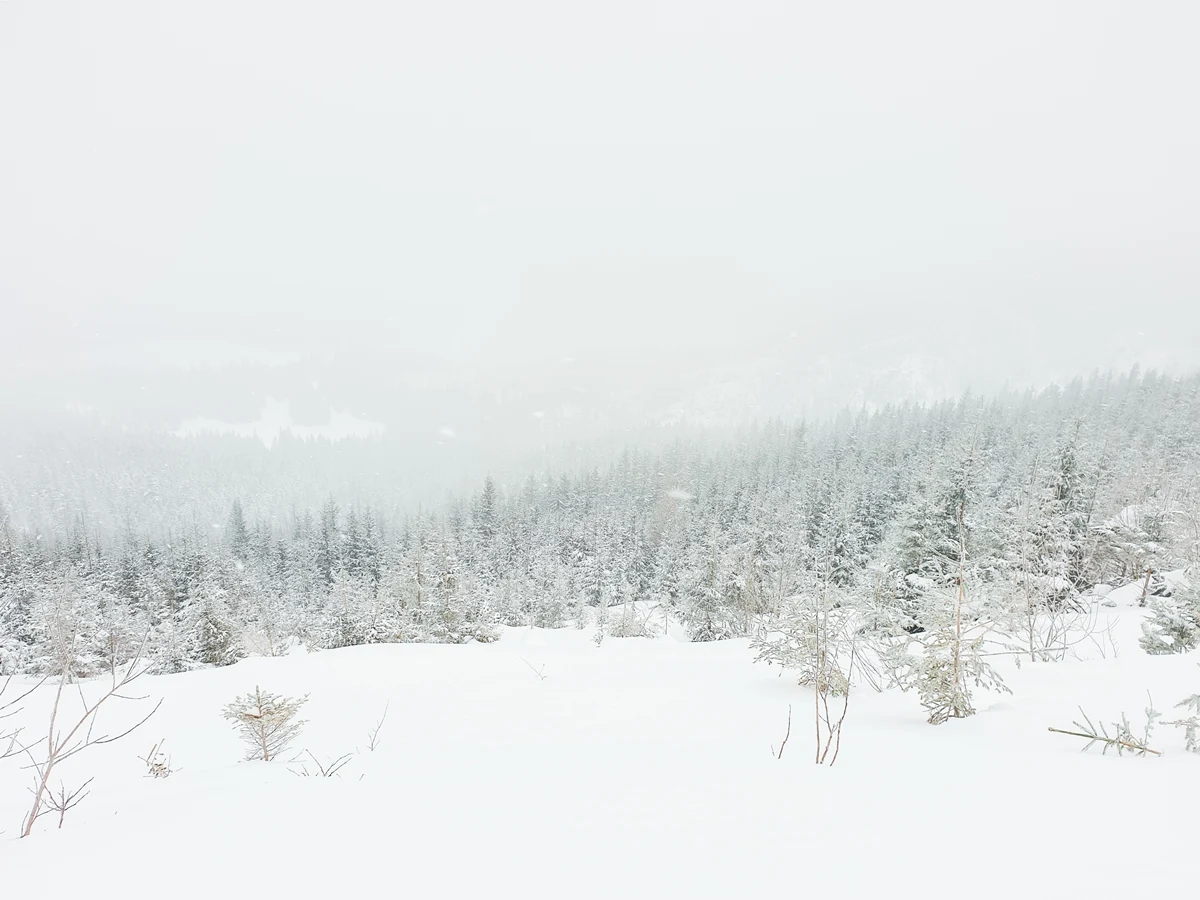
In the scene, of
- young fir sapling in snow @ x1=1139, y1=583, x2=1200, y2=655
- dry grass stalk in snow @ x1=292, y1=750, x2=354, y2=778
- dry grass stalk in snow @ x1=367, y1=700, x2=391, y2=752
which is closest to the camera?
dry grass stalk in snow @ x1=292, y1=750, x2=354, y2=778

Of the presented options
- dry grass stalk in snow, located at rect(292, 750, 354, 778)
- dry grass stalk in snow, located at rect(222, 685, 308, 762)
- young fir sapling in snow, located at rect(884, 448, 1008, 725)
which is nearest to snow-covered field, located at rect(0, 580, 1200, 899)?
dry grass stalk in snow, located at rect(292, 750, 354, 778)

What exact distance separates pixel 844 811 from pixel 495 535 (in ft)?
233

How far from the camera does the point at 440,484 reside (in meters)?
178

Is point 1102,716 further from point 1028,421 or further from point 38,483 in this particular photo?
point 38,483

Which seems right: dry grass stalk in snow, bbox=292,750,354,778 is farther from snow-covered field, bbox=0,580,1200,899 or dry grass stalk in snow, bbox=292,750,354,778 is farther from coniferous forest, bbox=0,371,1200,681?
coniferous forest, bbox=0,371,1200,681

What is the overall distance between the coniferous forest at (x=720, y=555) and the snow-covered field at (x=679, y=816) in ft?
4.00

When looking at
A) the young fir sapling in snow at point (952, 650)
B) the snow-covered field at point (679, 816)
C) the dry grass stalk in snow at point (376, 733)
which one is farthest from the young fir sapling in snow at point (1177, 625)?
the dry grass stalk in snow at point (376, 733)

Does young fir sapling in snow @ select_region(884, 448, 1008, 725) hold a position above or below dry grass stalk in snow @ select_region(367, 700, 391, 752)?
above

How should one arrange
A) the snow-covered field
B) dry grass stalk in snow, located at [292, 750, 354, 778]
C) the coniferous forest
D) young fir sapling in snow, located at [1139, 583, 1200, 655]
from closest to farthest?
the snow-covered field
dry grass stalk in snow, located at [292, 750, 354, 778]
young fir sapling in snow, located at [1139, 583, 1200, 655]
the coniferous forest

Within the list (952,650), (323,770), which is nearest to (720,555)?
(952,650)

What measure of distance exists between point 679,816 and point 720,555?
26622 mm

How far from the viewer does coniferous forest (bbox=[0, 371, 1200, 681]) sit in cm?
2064

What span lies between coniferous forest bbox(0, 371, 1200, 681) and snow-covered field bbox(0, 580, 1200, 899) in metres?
1.22

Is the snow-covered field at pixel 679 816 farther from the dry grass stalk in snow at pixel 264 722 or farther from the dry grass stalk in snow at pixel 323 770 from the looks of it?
the dry grass stalk in snow at pixel 264 722
